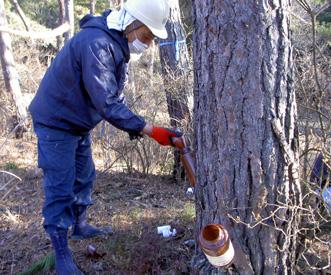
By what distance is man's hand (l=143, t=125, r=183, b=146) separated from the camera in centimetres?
328

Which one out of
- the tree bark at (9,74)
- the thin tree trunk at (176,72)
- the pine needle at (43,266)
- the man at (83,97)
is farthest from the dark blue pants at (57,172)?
the tree bark at (9,74)

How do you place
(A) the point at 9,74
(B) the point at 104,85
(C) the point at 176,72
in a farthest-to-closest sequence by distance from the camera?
(A) the point at 9,74 < (C) the point at 176,72 < (B) the point at 104,85

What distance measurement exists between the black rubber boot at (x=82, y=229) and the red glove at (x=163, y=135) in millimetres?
1178

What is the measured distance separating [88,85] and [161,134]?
23.4 inches

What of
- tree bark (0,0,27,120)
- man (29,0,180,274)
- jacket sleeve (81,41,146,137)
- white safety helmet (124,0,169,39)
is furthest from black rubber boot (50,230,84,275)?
tree bark (0,0,27,120)

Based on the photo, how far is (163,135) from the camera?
3.30 m

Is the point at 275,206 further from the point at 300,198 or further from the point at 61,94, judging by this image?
the point at 61,94

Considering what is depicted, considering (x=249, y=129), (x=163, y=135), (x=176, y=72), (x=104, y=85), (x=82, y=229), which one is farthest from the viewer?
(x=176, y=72)

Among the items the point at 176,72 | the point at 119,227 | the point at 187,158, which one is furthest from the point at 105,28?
the point at 176,72

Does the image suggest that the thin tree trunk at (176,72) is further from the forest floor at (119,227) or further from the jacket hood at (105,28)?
the jacket hood at (105,28)

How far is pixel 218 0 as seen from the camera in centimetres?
250

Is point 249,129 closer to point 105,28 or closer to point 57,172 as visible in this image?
point 105,28

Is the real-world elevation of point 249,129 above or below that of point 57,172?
above

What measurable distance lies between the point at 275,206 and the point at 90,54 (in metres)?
1.55
